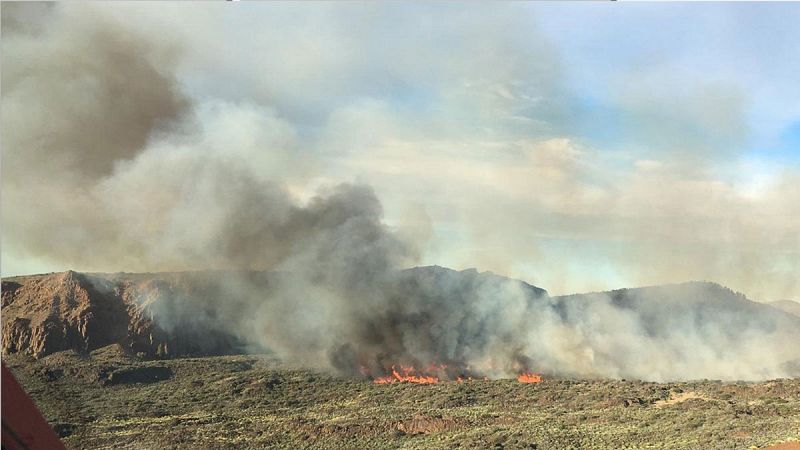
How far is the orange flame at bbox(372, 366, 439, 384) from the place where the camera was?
150ft

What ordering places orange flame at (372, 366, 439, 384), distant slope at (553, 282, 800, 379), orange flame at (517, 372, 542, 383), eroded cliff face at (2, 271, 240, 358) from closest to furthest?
orange flame at (372, 366, 439, 384) → orange flame at (517, 372, 542, 383) → eroded cliff face at (2, 271, 240, 358) → distant slope at (553, 282, 800, 379)

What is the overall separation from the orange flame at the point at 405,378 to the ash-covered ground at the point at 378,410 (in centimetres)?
229

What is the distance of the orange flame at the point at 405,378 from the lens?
1801 inches

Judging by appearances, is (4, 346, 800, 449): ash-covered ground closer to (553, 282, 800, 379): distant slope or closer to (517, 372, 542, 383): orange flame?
(517, 372, 542, 383): orange flame

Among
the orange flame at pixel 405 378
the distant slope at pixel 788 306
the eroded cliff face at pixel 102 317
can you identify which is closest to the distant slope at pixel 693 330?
the distant slope at pixel 788 306

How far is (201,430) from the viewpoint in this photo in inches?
1238

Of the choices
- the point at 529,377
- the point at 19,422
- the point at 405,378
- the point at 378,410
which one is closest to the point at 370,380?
the point at 405,378

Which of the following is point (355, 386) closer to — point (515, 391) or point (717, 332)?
point (515, 391)

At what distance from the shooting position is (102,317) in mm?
56969

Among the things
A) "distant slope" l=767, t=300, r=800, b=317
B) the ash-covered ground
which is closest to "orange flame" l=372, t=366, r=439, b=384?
the ash-covered ground

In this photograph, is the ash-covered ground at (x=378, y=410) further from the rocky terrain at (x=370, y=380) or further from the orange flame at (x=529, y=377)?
the orange flame at (x=529, y=377)

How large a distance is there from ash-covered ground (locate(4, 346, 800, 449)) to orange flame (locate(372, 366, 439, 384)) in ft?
7.50

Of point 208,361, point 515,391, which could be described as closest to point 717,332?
point 515,391

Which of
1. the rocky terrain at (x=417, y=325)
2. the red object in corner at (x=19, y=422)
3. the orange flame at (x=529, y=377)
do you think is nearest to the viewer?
the red object in corner at (x=19, y=422)
